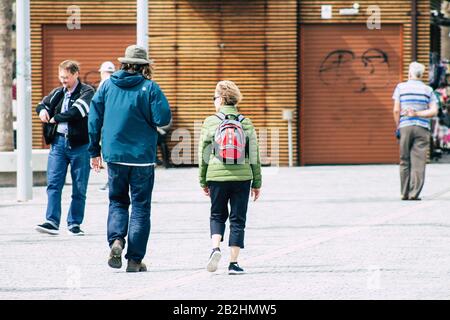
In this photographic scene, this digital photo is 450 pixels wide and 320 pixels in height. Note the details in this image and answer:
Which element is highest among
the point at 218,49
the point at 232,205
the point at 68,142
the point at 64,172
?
the point at 218,49

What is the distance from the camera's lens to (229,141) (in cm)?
1057

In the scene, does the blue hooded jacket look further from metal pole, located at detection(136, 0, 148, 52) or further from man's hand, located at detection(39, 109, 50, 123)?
metal pole, located at detection(136, 0, 148, 52)

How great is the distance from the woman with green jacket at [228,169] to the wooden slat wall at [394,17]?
15966 millimetres

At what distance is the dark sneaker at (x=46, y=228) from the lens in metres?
13.5

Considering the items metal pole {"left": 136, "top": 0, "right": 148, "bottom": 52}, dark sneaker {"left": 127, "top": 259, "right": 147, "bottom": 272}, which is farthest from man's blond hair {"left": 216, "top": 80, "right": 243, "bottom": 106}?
metal pole {"left": 136, "top": 0, "right": 148, "bottom": 52}

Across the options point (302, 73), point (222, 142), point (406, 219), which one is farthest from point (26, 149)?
point (302, 73)

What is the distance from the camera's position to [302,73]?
2678 centimetres

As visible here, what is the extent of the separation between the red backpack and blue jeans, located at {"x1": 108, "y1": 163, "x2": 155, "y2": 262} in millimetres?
634

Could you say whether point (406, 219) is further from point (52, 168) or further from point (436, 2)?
point (436, 2)

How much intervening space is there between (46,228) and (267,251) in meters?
2.60

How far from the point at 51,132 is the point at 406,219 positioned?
4.07 meters

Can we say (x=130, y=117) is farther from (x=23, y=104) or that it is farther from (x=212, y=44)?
(x=212, y=44)

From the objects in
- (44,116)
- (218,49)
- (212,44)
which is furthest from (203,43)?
(44,116)

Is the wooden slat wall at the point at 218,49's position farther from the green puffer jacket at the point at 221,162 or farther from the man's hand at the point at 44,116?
the green puffer jacket at the point at 221,162
